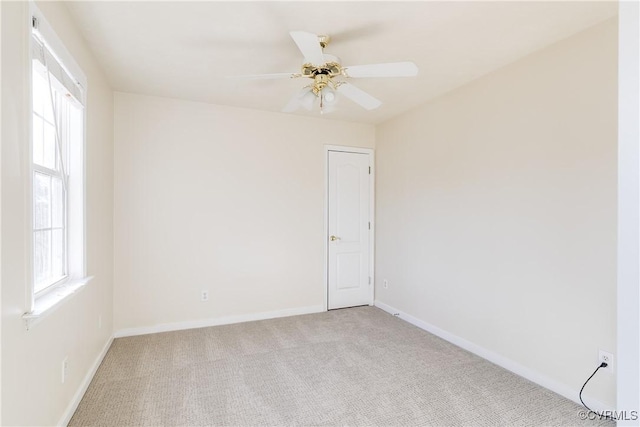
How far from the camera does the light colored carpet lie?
2.04m

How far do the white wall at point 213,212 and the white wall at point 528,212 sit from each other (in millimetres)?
1403

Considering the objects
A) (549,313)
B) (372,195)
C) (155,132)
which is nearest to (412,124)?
(372,195)

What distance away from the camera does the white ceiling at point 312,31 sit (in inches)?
76.2

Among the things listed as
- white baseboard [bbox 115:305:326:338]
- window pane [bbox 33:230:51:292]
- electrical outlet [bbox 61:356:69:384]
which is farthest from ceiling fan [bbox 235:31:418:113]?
white baseboard [bbox 115:305:326:338]

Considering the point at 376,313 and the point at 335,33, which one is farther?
the point at 376,313

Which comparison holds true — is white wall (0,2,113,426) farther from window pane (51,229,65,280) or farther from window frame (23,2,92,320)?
window pane (51,229,65,280)

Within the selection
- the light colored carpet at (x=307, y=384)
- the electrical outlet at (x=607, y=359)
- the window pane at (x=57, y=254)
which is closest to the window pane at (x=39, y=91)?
the window pane at (x=57, y=254)

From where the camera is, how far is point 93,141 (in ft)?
8.30

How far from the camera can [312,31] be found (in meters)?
2.16
